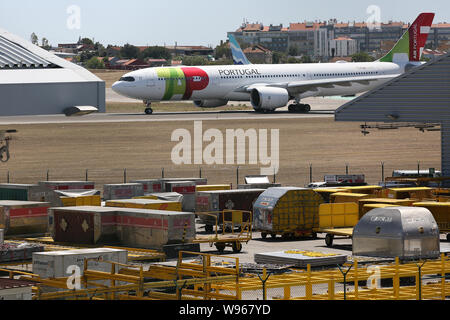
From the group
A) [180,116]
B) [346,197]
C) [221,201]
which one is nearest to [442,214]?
[346,197]

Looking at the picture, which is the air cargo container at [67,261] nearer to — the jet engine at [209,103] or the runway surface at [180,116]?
the runway surface at [180,116]

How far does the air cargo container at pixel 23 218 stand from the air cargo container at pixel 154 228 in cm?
562

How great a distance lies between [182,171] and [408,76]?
1862 centimetres

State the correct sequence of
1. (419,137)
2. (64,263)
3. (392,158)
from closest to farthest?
(64,263) < (392,158) < (419,137)

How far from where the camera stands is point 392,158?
76.6 meters

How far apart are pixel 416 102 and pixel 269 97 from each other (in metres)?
51.1

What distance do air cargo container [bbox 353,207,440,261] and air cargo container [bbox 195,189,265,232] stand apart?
12.5m

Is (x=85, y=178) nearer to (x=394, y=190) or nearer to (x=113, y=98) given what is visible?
(x=394, y=190)

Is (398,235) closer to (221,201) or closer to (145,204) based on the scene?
(145,204)

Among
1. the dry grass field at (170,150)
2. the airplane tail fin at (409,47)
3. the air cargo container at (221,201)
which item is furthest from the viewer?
the airplane tail fin at (409,47)

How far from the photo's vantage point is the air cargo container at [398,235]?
111ft

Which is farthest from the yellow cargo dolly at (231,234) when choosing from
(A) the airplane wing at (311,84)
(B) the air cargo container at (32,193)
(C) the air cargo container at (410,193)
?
(A) the airplane wing at (311,84)

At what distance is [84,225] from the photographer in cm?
3862
